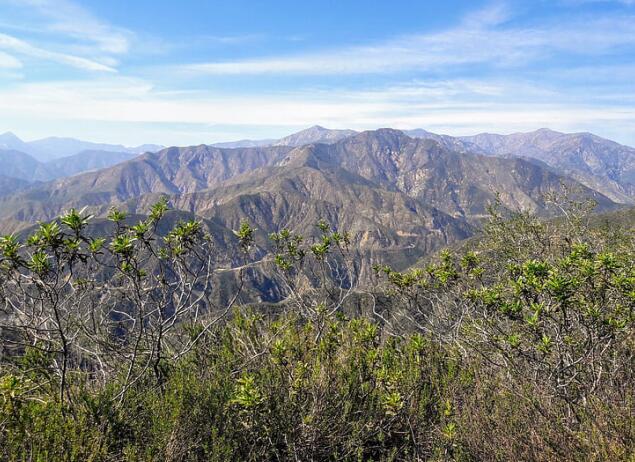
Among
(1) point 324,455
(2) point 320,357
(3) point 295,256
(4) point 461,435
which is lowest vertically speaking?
(1) point 324,455

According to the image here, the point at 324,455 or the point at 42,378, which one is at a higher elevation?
the point at 42,378

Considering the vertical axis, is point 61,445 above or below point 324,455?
above

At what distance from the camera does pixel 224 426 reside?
258 inches

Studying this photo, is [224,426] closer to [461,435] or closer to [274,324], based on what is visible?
[274,324]

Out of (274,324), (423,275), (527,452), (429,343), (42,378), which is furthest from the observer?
(423,275)

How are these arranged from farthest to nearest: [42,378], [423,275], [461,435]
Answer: [423,275] → [42,378] → [461,435]

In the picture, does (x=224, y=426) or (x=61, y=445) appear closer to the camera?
(x=61, y=445)

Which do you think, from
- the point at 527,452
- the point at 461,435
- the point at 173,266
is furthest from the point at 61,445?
the point at 527,452

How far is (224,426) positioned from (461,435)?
4.05 metres

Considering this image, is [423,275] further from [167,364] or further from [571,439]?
[167,364]

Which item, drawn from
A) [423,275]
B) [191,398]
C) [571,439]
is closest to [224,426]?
[191,398]

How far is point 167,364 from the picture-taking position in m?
8.49

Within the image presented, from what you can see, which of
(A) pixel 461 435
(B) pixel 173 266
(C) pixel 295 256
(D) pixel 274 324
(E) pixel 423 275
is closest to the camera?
(A) pixel 461 435

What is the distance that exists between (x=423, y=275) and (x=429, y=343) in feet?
11.3
